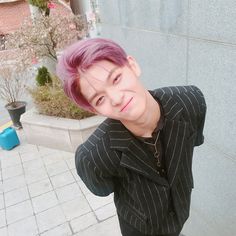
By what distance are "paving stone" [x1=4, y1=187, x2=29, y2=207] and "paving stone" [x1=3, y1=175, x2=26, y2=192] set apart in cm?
9

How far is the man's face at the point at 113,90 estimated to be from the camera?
1.27 meters

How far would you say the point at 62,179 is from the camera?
14.0ft

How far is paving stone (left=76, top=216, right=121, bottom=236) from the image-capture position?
10.5 feet

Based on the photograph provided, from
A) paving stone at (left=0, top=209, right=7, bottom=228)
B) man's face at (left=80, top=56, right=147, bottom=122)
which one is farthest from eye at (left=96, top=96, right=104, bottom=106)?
paving stone at (left=0, top=209, right=7, bottom=228)

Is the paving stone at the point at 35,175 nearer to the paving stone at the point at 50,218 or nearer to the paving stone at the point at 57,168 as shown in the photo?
the paving stone at the point at 57,168

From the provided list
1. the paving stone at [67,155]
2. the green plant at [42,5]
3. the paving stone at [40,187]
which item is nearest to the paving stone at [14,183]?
the paving stone at [40,187]

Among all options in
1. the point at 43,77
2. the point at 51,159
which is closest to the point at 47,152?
the point at 51,159

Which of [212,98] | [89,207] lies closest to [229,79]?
[212,98]

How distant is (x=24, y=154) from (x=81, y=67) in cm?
415

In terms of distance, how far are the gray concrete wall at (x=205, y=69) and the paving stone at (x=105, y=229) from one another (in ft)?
2.48

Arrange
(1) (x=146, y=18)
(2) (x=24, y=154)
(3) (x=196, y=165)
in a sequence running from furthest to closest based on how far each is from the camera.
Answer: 1. (2) (x=24, y=154)
2. (1) (x=146, y=18)
3. (3) (x=196, y=165)

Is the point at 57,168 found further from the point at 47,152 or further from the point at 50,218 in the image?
the point at 50,218

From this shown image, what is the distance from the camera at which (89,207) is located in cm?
362

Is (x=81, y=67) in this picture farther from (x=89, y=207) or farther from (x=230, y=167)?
(x=89, y=207)
